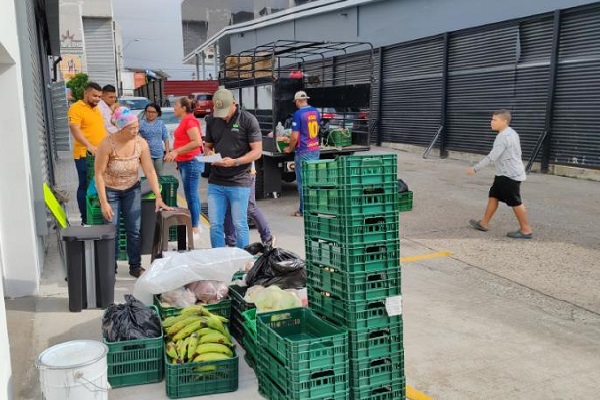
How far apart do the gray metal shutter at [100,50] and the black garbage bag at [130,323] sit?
112ft

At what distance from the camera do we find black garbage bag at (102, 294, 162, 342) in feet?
12.1

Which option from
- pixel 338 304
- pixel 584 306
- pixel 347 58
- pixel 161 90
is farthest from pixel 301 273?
pixel 161 90

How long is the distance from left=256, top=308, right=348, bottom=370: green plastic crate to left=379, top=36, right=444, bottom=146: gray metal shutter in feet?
47.4

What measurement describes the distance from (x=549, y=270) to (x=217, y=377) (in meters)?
4.21

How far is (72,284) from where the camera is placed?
4789mm

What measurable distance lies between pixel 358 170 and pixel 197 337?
62.5 inches

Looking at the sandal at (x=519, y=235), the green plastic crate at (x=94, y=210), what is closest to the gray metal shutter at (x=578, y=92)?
the sandal at (x=519, y=235)

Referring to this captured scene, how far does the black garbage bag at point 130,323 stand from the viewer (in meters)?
3.68

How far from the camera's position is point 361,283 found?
324 centimetres

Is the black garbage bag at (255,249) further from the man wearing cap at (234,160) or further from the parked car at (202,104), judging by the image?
the parked car at (202,104)

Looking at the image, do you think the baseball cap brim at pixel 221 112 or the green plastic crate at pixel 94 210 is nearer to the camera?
the baseball cap brim at pixel 221 112

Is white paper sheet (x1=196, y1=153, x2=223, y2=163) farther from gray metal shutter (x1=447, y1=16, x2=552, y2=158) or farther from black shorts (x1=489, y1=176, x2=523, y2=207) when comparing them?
gray metal shutter (x1=447, y1=16, x2=552, y2=158)

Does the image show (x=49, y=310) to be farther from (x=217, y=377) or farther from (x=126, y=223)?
(x=217, y=377)

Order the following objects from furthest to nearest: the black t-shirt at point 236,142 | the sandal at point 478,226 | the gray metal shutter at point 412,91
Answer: the gray metal shutter at point 412,91 < the sandal at point 478,226 < the black t-shirt at point 236,142
